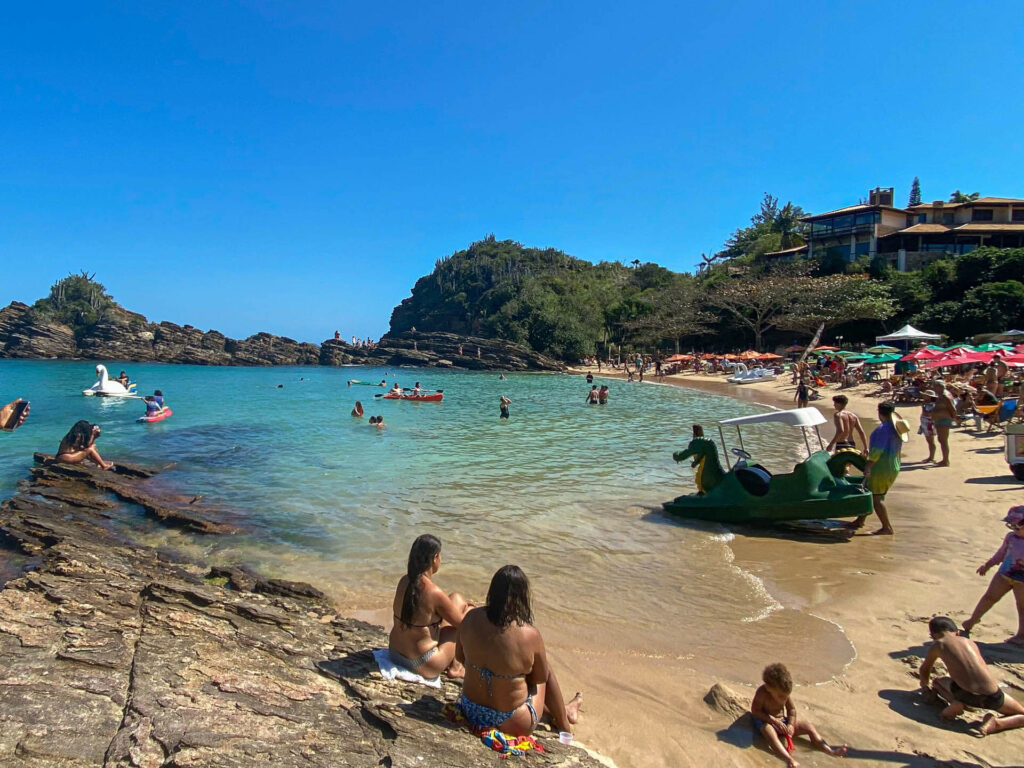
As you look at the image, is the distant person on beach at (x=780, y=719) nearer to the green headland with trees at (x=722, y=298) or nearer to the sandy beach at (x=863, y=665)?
the sandy beach at (x=863, y=665)

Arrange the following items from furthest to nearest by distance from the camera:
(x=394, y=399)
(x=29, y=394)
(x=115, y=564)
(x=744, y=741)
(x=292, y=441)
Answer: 1. (x=29, y=394)
2. (x=394, y=399)
3. (x=292, y=441)
4. (x=115, y=564)
5. (x=744, y=741)

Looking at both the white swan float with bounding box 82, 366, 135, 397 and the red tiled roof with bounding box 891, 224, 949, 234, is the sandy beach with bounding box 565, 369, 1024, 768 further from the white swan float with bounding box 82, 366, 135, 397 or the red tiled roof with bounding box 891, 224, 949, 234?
the red tiled roof with bounding box 891, 224, 949, 234

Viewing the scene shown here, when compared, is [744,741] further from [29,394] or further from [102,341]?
[102,341]

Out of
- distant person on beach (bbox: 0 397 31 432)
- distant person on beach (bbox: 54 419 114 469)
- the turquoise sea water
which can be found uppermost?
distant person on beach (bbox: 0 397 31 432)

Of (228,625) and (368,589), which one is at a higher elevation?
(228,625)

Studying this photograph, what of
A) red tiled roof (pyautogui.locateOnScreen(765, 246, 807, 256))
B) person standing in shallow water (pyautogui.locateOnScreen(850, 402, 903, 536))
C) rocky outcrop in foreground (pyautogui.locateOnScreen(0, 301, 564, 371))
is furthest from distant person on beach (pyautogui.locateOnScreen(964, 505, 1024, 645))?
rocky outcrop in foreground (pyautogui.locateOnScreen(0, 301, 564, 371))

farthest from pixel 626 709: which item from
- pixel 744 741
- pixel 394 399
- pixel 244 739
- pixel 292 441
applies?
pixel 394 399

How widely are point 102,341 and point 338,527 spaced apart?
112461 mm

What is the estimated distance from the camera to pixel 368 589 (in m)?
7.34

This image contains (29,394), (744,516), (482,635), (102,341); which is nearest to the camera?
(482,635)

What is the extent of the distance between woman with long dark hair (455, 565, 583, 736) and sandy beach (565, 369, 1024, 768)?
100 cm

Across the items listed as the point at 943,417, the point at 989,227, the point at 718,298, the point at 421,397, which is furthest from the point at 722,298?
the point at 943,417

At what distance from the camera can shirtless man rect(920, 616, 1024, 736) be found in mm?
4164

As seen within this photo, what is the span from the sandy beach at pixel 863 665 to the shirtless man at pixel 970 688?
0.30 ft
